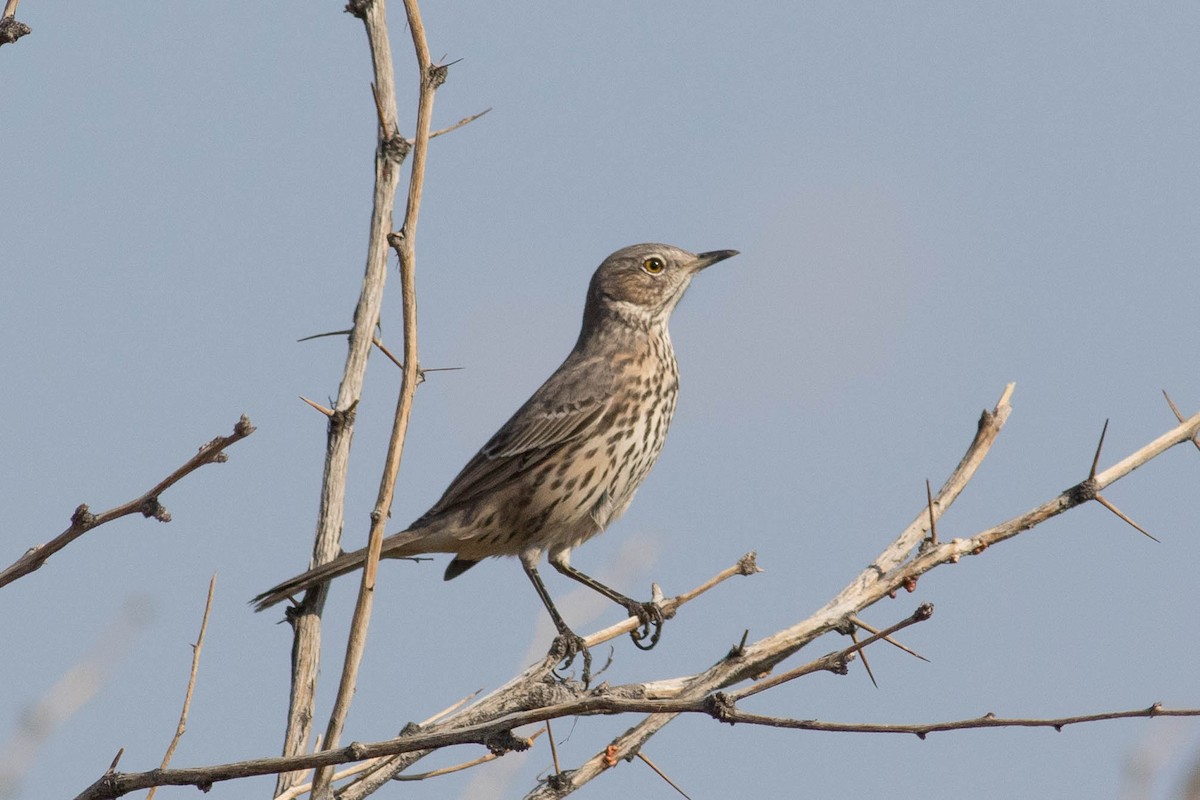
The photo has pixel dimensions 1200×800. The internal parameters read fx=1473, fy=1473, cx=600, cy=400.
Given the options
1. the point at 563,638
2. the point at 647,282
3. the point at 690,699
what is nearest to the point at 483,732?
the point at 690,699

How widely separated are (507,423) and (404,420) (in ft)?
16.1

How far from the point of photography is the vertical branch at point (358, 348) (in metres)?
5.13

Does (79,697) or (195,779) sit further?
(79,697)

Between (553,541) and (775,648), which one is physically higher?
(553,541)

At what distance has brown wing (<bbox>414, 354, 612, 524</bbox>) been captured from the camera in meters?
8.25

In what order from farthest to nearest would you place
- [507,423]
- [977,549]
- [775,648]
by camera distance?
1. [507,423]
2. [977,549]
3. [775,648]

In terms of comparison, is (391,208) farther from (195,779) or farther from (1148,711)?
(1148,711)

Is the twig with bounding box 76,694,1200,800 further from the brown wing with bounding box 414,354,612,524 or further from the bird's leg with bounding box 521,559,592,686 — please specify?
the brown wing with bounding box 414,354,612,524

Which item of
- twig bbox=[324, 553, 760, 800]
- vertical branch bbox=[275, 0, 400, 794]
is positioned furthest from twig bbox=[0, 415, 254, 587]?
vertical branch bbox=[275, 0, 400, 794]

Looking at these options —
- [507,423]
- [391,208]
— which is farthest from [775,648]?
[507,423]

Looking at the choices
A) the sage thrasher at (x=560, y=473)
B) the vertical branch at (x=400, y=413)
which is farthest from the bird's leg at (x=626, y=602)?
the vertical branch at (x=400, y=413)

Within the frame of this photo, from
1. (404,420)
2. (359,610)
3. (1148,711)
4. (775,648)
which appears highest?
(404,420)

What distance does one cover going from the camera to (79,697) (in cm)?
384

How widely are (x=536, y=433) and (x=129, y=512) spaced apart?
5044mm
